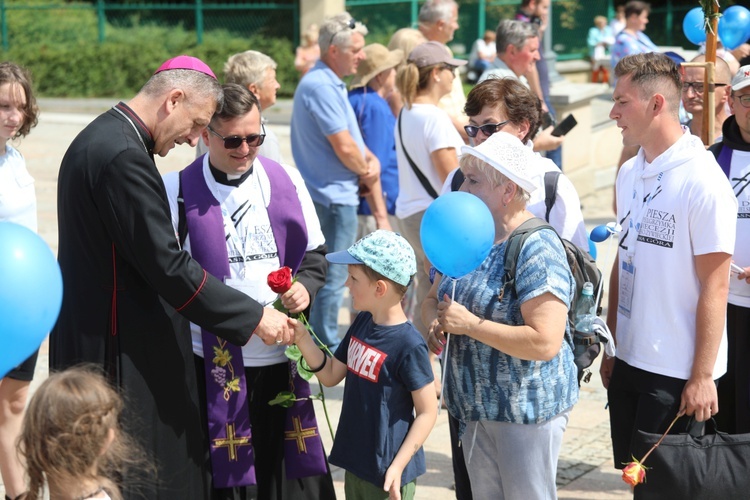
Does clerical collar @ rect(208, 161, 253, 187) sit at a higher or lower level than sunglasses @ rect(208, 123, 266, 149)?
lower

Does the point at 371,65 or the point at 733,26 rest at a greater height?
the point at 733,26

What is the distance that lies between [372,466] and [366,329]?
50 cm

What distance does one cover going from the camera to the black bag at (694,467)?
3826 mm

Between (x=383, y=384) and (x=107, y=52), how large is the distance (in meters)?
22.3

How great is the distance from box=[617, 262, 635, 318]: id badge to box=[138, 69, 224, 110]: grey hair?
1.72 metres

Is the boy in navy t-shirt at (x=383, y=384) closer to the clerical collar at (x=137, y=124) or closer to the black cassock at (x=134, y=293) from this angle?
the black cassock at (x=134, y=293)

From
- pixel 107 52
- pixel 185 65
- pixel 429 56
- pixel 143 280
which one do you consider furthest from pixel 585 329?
pixel 107 52

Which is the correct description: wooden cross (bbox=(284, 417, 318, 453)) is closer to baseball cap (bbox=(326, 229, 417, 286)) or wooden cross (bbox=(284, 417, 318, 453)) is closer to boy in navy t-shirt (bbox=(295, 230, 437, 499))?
boy in navy t-shirt (bbox=(295, 230, 437, 499))

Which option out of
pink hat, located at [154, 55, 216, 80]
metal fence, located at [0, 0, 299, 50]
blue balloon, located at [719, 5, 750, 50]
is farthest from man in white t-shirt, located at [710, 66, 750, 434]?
metal fence, located at [0, 0, 299, 50]

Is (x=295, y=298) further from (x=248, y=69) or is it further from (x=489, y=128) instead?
(x=248, y=69)

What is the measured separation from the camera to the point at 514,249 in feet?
11.5

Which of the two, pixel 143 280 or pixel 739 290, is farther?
pixel 739 290

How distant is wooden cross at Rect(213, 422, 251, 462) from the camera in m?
3.88

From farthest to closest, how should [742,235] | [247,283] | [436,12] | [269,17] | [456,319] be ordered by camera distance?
[269,17]
[436,12]
[742,235]
[247,283]
[456,319]
